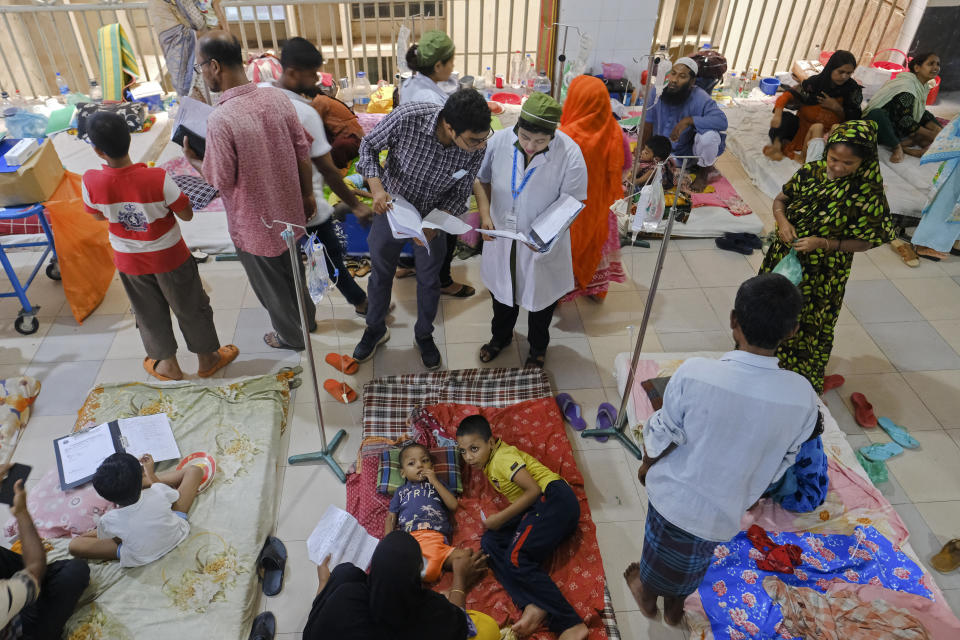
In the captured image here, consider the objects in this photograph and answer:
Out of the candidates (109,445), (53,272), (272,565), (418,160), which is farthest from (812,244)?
(53,272)

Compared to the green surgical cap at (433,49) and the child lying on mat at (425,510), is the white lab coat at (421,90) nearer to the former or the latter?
the green surgical cap at (433,49)

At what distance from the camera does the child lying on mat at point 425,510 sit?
8.64 ft

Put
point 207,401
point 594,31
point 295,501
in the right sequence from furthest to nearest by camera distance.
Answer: point 594,31, point 207,401, point 295,501

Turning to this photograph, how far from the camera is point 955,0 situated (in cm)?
575

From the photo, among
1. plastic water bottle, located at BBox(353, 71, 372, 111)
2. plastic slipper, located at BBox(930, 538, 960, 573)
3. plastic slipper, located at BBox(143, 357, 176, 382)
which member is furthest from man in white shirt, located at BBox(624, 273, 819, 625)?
plastic water bottle, located at BBox(353, 71, 372, 111)

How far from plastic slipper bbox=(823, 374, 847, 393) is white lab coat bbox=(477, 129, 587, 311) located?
157 centimetres

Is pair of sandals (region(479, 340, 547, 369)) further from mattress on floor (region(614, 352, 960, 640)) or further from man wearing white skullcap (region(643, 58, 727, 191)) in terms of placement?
man wearing white skullcap (region(643, 58, 727, 191))

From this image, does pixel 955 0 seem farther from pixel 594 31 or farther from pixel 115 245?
pixel 115 245

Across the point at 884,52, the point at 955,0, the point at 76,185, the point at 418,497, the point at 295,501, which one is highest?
the point at 955,0

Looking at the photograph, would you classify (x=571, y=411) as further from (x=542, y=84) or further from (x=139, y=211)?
(x=542, y=84)

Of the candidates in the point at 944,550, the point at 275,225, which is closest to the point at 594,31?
the point at 275,225

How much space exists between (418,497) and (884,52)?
6478 millimetres

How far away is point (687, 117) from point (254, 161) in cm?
322

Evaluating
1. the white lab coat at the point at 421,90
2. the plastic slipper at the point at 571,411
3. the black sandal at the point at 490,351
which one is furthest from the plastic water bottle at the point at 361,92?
the plastic slipper at the point at 571,411
